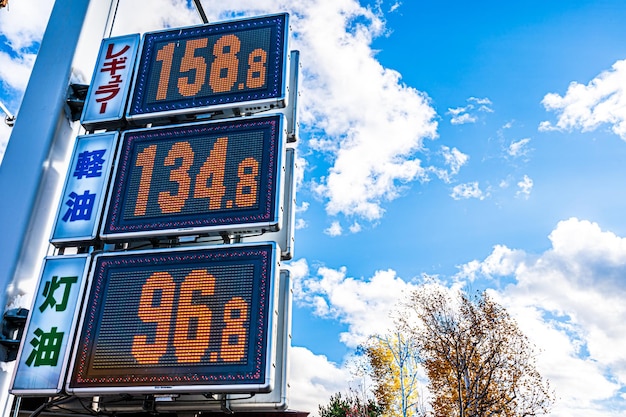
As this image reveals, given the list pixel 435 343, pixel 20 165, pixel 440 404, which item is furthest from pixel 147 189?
→ pixel 440 404

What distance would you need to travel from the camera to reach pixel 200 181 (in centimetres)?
564

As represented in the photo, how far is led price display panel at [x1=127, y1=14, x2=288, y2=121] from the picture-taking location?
6.43 metres

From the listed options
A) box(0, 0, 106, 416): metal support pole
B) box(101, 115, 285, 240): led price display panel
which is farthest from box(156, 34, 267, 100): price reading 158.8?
box(0, 0, 106, 416): metal support pole

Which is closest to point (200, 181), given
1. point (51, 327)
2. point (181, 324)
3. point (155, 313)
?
point (155, 313)

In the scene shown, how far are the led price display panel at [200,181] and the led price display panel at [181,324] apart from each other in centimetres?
37

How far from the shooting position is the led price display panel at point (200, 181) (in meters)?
5.39

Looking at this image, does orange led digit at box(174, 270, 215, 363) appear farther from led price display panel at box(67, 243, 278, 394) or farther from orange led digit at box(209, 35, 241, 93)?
orange led digit at box(209, 35, 241, 93)

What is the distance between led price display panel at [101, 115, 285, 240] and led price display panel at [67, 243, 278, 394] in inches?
14.8

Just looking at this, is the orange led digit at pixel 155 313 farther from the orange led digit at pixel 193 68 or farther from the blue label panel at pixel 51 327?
the orange led digit at pixel 193 68

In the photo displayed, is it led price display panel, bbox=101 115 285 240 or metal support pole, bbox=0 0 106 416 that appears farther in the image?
metal support pole, bbox=0 0 106 416

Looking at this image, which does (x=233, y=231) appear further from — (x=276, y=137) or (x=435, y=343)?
(x=435, y=343)

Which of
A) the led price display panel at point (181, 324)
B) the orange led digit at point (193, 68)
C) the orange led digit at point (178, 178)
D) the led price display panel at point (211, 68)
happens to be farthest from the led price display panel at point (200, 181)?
the orange led digit at point (193, 68)

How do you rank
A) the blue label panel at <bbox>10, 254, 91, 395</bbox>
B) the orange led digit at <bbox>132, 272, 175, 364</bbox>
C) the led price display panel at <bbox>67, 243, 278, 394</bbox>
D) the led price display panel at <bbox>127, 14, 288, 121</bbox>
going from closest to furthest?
the led price display panel at <bbox>67, 243, 278, 394</bbox>
the orange led digit at <bbox>132, 272, 175, 364</bbox>
the blue label panel at <bbox>10, 254, 91, 395</bbox>
the led price display panel at <bbox>127, 14, 288, 121</bbox>

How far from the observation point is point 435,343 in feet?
62.6
